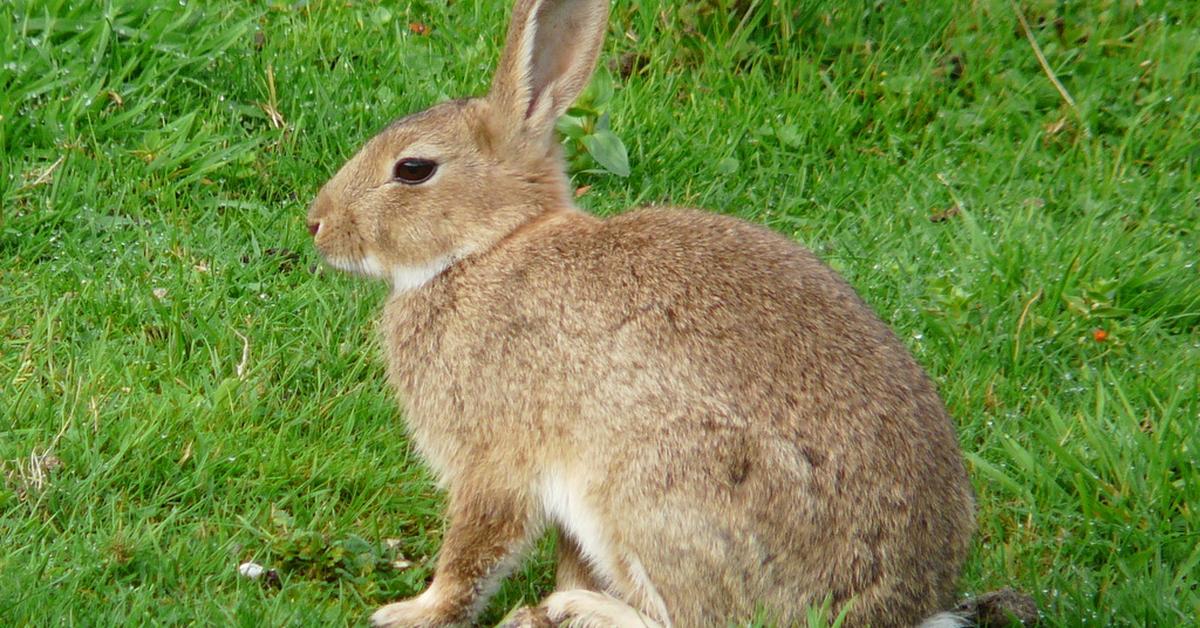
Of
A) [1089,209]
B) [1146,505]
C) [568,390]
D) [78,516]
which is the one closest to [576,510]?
[568,390]

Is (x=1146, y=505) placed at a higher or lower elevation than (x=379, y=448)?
higher

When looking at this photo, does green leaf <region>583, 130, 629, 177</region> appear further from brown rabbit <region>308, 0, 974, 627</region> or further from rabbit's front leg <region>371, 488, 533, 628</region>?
rabbit's front leg <region>371, 488, 533, 628</region>

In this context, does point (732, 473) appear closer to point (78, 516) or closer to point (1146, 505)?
point (1146, 505)

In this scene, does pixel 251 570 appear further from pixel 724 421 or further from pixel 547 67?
pixel 547 67

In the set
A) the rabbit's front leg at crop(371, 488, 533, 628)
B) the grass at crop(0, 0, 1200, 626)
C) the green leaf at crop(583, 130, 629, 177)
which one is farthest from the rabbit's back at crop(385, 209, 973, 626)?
the green leaf at crop(583, 130, 629, 177)

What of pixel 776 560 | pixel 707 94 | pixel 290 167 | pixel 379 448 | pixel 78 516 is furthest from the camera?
pixel 707 94

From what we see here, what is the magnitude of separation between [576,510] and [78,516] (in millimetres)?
1270

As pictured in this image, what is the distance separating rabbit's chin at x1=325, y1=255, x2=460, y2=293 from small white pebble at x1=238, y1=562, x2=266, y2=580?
0.80m

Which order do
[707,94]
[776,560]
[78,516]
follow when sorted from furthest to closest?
[707,94] → [78,516] → [776,560]

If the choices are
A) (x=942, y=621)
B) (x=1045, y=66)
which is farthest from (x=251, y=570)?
(x=1045, y=66)

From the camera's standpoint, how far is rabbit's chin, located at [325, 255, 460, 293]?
4543mm

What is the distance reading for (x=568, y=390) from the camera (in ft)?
13.4

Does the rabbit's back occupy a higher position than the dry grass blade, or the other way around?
the rabbit's back

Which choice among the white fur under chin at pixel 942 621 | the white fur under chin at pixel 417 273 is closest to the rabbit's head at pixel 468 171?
the white fur under chin at pixel 417 273
